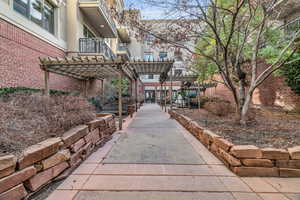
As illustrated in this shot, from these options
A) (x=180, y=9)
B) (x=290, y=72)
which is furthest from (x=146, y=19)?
(x=290, y=72)

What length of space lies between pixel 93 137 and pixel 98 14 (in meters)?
9.74

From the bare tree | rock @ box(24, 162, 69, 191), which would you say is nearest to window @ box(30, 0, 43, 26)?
the bare tree

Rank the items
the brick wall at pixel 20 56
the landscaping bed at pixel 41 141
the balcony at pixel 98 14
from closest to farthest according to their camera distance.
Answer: the landscaping bed at pixel 41 141 < the brick wall at pixel 20 56 < the balcony at pixel 98 14

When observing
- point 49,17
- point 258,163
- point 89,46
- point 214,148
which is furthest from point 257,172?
point 49,17

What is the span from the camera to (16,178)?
1.78 metres

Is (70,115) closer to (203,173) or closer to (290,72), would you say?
(203,173)

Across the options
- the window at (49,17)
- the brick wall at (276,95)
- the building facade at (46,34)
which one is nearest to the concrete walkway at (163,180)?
the building facade at (46,34)

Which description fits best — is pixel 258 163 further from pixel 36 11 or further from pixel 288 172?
pixel 36 11

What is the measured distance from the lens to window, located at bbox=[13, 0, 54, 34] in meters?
6.38

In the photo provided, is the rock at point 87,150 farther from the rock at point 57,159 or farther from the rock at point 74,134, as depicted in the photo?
the rock at point 57,159

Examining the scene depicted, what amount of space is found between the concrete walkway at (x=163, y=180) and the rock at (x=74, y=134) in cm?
50

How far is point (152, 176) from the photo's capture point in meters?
2.50

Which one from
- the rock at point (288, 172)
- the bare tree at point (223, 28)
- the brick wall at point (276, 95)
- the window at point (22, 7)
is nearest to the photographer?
the rock at point (288, 172)

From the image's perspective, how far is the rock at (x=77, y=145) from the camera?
9.11 ft
